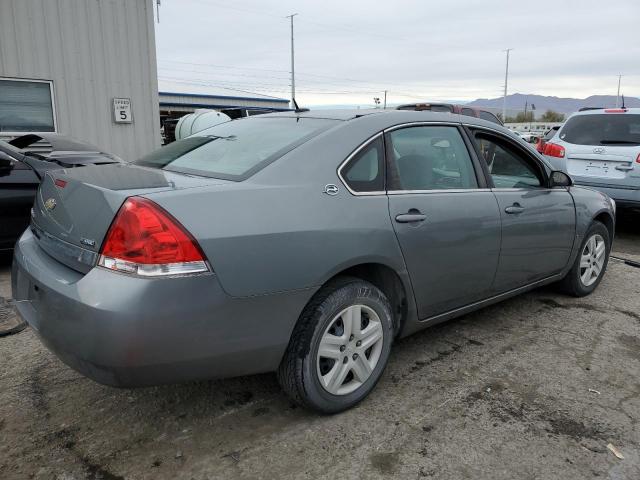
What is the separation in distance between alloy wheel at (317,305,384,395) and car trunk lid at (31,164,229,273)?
2.93ft

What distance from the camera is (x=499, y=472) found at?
89.4 inches

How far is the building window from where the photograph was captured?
333 inches

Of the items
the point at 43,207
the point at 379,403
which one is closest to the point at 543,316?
the point at 379,403

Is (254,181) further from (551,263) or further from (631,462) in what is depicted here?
(551,263)

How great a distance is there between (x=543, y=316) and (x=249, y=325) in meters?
2.78

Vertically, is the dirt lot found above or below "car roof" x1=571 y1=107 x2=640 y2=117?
below

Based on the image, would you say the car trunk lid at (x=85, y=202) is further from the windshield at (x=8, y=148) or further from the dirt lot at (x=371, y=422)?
the windshield at (x=8, y=148)

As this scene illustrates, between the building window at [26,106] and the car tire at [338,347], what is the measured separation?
8.05 m

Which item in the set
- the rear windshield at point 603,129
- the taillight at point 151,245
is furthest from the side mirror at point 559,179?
the rear windshield at point 603,129

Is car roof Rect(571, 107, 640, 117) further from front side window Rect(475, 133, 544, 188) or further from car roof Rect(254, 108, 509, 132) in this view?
car roof Rect(254, 108, 509, 132)

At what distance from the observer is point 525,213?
3609 mm

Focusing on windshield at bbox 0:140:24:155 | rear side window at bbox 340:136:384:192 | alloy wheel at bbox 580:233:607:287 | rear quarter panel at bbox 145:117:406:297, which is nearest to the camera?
rear quarter panel at bbox 145:117:406:297

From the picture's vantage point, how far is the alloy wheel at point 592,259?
453 cm

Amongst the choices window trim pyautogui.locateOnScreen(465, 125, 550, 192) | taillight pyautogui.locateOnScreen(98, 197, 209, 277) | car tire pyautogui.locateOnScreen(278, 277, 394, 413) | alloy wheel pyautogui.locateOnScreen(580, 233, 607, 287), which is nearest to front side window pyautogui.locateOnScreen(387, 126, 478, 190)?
window trim pyautogui.locateOnScreen(465, 125, 550, 192)
